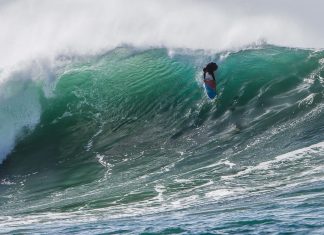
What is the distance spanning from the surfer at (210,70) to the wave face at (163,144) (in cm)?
74

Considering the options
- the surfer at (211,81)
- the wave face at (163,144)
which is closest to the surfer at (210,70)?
the surfer at (211,81)

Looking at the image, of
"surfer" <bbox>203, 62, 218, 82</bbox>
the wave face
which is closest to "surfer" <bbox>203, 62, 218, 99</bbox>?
"surfer" <bbox>203, 62, 218, 82</bbox>

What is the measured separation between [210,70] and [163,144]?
9.91 feet

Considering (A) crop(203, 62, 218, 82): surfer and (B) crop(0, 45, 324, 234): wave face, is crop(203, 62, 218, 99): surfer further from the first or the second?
(B) crop(0, 45, 324, 234): wave face

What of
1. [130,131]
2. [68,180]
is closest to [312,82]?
[130,131]

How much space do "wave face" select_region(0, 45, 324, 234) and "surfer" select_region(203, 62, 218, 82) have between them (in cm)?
74

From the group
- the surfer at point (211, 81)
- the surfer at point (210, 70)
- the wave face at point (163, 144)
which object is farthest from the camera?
the surfer at point (211, 81)

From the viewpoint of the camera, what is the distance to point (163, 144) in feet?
Answer: 54.1

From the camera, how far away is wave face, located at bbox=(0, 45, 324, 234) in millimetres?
10125

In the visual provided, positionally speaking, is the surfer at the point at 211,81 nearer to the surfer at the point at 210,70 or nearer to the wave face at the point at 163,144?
the surfer at the point at 210,70

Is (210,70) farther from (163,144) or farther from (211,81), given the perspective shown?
(163,144)

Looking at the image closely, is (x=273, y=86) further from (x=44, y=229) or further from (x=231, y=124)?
(x=44, y=229)

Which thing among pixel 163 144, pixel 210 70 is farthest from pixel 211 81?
pixel 163 144

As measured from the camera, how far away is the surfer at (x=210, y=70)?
59.0 ft
